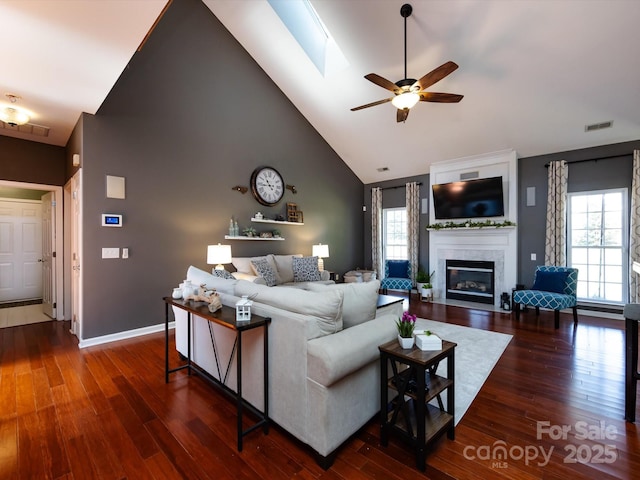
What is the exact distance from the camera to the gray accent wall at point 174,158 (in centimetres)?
370

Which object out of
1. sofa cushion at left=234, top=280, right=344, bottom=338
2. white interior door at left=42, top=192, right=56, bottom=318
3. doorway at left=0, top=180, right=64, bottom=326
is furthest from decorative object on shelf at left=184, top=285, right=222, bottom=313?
doorway at left=0, top=180, right=64, bottom=326

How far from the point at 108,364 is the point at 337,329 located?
2.70m

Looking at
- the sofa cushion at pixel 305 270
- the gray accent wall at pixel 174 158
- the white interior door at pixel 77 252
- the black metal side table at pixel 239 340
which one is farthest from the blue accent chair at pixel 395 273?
the white interior door at pixel 77 252

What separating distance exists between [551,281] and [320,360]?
15.6 ft

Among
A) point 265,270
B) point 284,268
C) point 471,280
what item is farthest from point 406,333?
point 471,280

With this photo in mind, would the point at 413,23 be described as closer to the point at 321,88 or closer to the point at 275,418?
the point at 321,88

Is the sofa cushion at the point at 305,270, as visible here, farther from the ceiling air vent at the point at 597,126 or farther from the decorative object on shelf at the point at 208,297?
the ceiling air vent at the point at 597,126

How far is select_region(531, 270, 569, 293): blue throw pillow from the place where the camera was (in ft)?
14.7

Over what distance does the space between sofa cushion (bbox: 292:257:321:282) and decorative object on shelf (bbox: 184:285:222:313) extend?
2.87 metres

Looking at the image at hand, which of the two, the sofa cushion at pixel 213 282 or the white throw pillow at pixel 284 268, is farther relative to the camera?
the white throw pillow at pixel 284 268

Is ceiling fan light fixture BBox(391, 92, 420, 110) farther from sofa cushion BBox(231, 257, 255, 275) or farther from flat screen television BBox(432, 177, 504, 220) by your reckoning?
sofa cushion BBox(231, 257, 255, 275)

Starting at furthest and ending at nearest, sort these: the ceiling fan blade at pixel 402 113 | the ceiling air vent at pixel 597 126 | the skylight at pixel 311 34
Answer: the skylight at pixel 311 34, the ceiling air vent at pixel 597 126, the ceiling fan blade at pixel 402 113

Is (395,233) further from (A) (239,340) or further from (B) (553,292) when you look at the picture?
(A) (239,340)

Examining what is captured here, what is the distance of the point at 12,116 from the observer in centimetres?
317
